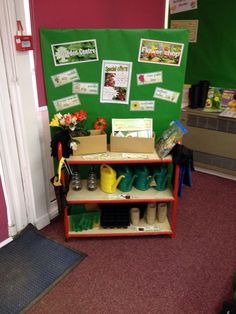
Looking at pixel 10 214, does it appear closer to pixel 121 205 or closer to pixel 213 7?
pixel 121 205

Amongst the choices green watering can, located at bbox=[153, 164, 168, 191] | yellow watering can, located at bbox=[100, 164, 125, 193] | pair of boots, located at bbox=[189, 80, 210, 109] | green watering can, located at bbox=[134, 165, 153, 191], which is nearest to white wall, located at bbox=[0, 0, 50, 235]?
yellow watering can, located at bbox=[100, 164, 125, 193]

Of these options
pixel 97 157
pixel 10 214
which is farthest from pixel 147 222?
pixel 10 214

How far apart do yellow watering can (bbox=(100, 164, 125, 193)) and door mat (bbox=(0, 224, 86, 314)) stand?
52cm

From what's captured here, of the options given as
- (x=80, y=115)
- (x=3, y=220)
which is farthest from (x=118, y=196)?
(x=3, y=220)

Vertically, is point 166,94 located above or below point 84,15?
below

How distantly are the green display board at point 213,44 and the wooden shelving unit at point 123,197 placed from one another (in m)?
1.73

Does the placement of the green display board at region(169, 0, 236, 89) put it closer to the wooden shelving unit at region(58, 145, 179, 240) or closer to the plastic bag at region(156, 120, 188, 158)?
the plastic bag at region(156, 120, 188, 158)

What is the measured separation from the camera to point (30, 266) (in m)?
2.01

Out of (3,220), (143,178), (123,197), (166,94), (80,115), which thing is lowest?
(3,220)

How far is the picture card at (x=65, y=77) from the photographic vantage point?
6.70ft

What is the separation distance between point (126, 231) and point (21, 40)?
1564 mm

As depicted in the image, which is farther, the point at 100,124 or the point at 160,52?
the point at 100,124

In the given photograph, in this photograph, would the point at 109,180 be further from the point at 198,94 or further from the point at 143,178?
the point at 198,94

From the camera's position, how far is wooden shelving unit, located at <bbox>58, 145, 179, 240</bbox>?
6.56 ft
